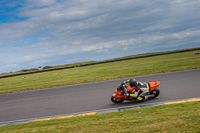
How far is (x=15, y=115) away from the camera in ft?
35.6

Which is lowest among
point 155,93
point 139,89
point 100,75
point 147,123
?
point 147,123

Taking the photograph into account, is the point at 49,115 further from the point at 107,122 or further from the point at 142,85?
the point at 142,85

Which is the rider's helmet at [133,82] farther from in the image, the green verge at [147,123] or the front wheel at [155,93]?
the green verge at [147,123]

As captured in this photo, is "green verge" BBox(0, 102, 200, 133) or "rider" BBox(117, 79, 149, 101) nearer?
"green verge" BBox(0, 102, 200, 133)

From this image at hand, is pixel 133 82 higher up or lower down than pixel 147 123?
higher up

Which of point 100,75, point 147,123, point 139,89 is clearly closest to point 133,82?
point 139,89

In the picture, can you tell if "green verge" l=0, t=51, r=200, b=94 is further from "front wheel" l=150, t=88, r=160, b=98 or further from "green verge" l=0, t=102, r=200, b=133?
"green verge" l=0, t=102, r=200, b=133

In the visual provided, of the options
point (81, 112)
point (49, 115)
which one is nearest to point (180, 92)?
point (81, 112)

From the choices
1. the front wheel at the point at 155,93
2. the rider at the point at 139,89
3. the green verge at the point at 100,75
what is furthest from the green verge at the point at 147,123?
the green verge at the point at 100,75

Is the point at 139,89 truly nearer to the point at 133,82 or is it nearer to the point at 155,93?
the point at 133,82

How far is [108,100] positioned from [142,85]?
2147 millimetres

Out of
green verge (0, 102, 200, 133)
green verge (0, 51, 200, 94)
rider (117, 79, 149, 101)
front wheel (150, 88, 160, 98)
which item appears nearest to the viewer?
green verge (0, 102, 200, 133)

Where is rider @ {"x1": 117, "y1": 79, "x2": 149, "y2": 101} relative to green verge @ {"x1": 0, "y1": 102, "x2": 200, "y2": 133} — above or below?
above

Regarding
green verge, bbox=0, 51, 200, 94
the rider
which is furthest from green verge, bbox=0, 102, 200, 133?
green verge, bbox=0, 51, 200, 94
